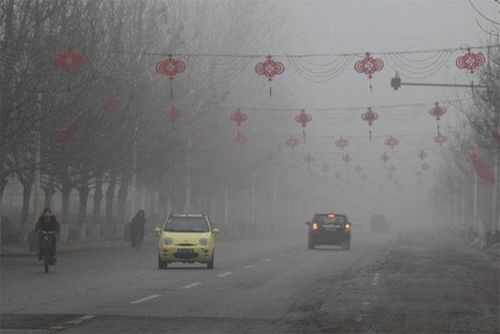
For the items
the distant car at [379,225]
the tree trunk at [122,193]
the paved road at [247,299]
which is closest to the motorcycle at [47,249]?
the paved road at [247,299]

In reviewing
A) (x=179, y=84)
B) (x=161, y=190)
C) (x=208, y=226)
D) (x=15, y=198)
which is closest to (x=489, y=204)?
(x=161, y=190)

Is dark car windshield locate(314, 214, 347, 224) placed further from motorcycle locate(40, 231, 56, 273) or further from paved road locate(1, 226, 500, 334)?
motorcycle locate(40, 231, 56, 273)

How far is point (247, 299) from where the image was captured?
822 inches

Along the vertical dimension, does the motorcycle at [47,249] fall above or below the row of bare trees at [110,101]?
below

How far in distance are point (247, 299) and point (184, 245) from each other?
38.3ft

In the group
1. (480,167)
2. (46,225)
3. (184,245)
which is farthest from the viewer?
(480,167)

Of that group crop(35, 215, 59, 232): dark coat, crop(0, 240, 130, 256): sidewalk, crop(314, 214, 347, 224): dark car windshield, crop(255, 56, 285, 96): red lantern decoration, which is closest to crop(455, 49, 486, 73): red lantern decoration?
crop(255, 56, 285, 96): red lantern decoration

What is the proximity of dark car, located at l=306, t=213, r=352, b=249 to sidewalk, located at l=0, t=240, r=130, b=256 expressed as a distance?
33.7 feet

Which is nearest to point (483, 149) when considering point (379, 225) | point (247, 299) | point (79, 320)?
point (247, 299)

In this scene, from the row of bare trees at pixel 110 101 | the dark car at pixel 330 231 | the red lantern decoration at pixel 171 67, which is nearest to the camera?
the row of bare trees at pixel 110 101

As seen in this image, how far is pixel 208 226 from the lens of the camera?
A: 33625mm

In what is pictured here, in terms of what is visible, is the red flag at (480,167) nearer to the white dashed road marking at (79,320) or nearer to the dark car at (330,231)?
the dark car at (330,231)

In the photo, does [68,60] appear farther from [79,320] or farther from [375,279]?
[79,320]

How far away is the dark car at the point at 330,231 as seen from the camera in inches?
2170
